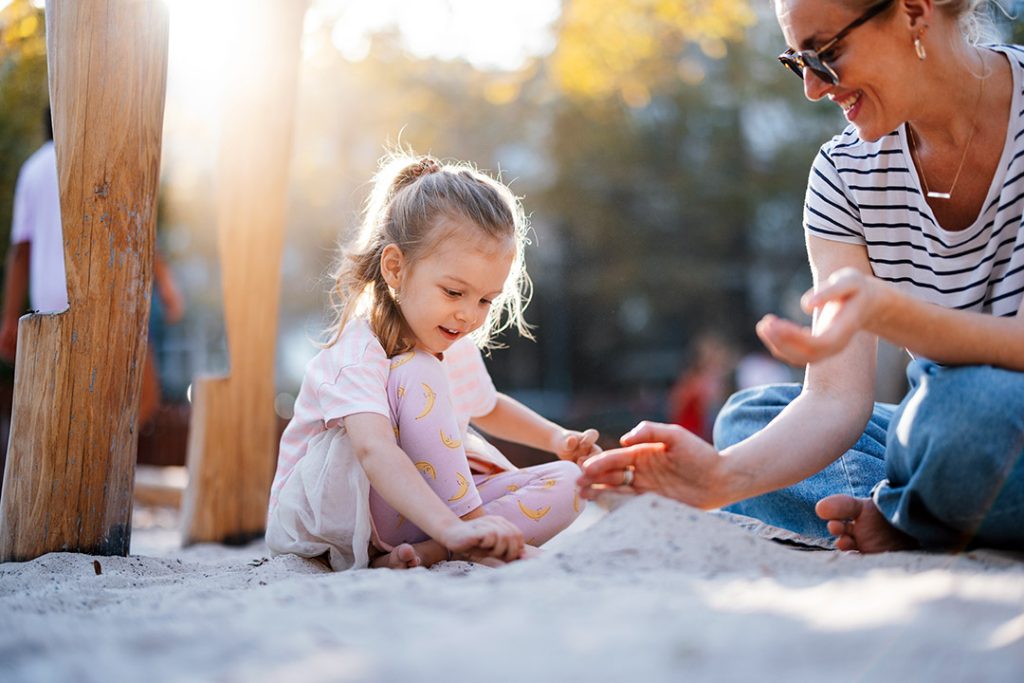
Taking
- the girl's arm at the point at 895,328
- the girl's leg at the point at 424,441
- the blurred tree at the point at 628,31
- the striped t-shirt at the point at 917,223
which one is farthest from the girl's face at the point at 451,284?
the blurred tree at the point at 628,31

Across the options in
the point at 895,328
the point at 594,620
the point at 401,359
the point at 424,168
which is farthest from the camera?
the point at 424,168

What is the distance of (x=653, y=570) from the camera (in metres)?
1.91

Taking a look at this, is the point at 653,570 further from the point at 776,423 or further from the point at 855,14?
the point at 855,14

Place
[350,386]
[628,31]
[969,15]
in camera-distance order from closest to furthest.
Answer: [969,15]
[350,386]
[628,31]

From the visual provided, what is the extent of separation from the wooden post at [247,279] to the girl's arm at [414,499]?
167 cm

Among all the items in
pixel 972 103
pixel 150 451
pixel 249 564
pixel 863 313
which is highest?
pixel 972 103

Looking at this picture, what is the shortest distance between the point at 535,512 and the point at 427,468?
365 mm

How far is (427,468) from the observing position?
2557 mm

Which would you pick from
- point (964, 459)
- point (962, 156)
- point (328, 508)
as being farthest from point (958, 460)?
point (328, 508)

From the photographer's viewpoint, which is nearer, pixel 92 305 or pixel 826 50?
pixel 826 50

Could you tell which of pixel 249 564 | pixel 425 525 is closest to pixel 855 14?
pixel 425 525

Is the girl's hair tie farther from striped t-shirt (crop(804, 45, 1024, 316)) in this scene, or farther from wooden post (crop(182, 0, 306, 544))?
wooden post (crop(182, 0, 306, 544))

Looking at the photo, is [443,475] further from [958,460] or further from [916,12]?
[916,12]

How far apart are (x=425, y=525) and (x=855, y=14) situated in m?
1.46
